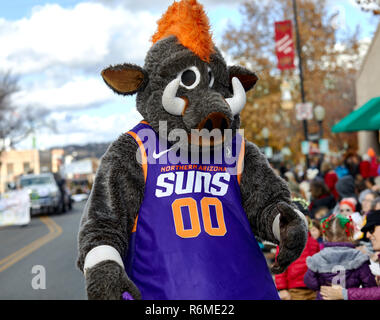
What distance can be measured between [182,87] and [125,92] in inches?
12.6

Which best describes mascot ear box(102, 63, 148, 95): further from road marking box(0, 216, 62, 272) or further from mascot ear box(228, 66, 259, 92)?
road marking box(0, 216, 62, 272)

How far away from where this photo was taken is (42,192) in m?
20.8

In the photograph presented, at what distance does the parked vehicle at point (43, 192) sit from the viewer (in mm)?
20641

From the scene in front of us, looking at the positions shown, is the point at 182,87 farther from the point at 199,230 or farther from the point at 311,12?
the point at 311,12

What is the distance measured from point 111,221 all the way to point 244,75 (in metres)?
1.19

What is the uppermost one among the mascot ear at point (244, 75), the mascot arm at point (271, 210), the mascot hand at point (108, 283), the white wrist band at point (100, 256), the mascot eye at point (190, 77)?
the mascot ear at point (244, 75)

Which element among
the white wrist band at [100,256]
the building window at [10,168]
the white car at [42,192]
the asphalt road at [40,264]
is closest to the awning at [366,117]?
the asphalt road at [40,264]

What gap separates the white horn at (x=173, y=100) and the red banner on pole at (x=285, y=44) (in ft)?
62.3

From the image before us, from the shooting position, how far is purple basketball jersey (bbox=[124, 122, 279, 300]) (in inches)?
90.0

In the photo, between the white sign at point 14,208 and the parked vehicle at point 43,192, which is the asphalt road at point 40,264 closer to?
the white sign at point 14,208

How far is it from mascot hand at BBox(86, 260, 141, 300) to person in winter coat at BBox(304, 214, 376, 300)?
2.54 metres

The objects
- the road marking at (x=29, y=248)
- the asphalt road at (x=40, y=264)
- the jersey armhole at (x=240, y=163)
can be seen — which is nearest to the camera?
the jersey armhole at (x=240, y=163)

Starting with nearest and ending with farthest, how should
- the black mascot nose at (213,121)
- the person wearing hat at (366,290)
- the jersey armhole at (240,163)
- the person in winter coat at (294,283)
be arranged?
the black mascot nose at (213,121), the jersey armhole at (240,163), the person wearing hat at (366,290), the person in winter coat at (294,283)

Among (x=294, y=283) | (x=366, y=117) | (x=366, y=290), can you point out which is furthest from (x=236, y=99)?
(x=366, y=117)
